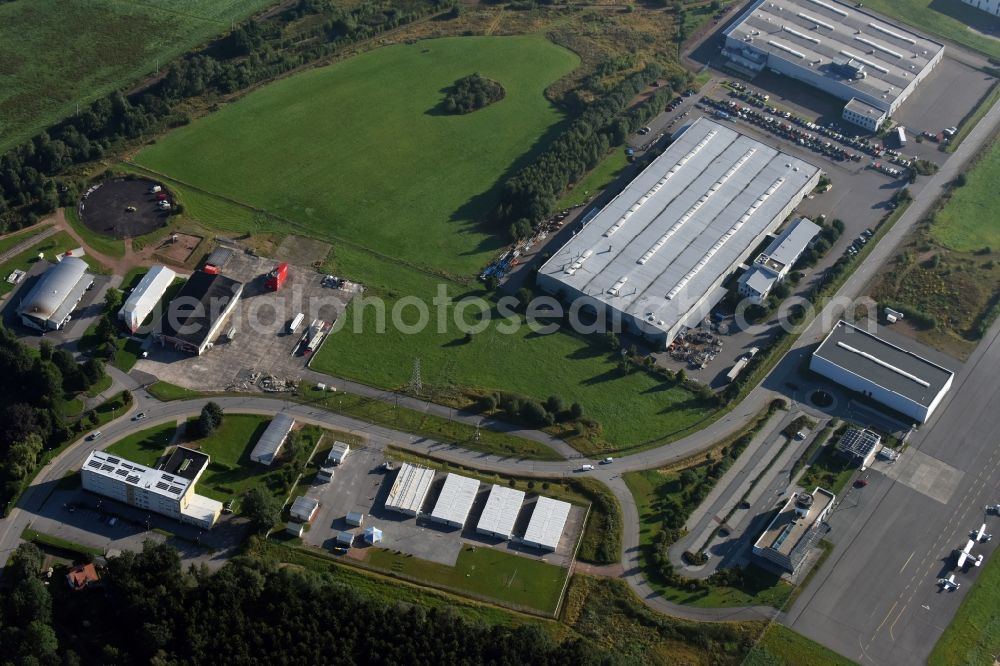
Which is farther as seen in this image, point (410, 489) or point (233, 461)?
point (233, 461)

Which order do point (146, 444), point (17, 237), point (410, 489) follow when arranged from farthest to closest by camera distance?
point (17, 237) → point (146, 444) → point (410, 489)

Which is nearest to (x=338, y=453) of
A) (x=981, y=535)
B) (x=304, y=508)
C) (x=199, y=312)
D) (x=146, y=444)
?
(x=304, y=508)

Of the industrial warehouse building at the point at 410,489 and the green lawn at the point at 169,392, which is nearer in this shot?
the industrial warehouse building at the point at 410,489

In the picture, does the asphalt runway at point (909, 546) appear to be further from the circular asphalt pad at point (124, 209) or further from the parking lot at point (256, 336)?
the circular asphalt pad at point (124, 209)

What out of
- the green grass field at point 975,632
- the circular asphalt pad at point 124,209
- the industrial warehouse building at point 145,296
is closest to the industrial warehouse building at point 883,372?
the green grass field at point 975,632

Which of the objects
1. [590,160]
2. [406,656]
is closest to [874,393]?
[590,160]

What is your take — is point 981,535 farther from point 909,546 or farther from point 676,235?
point 676,235
